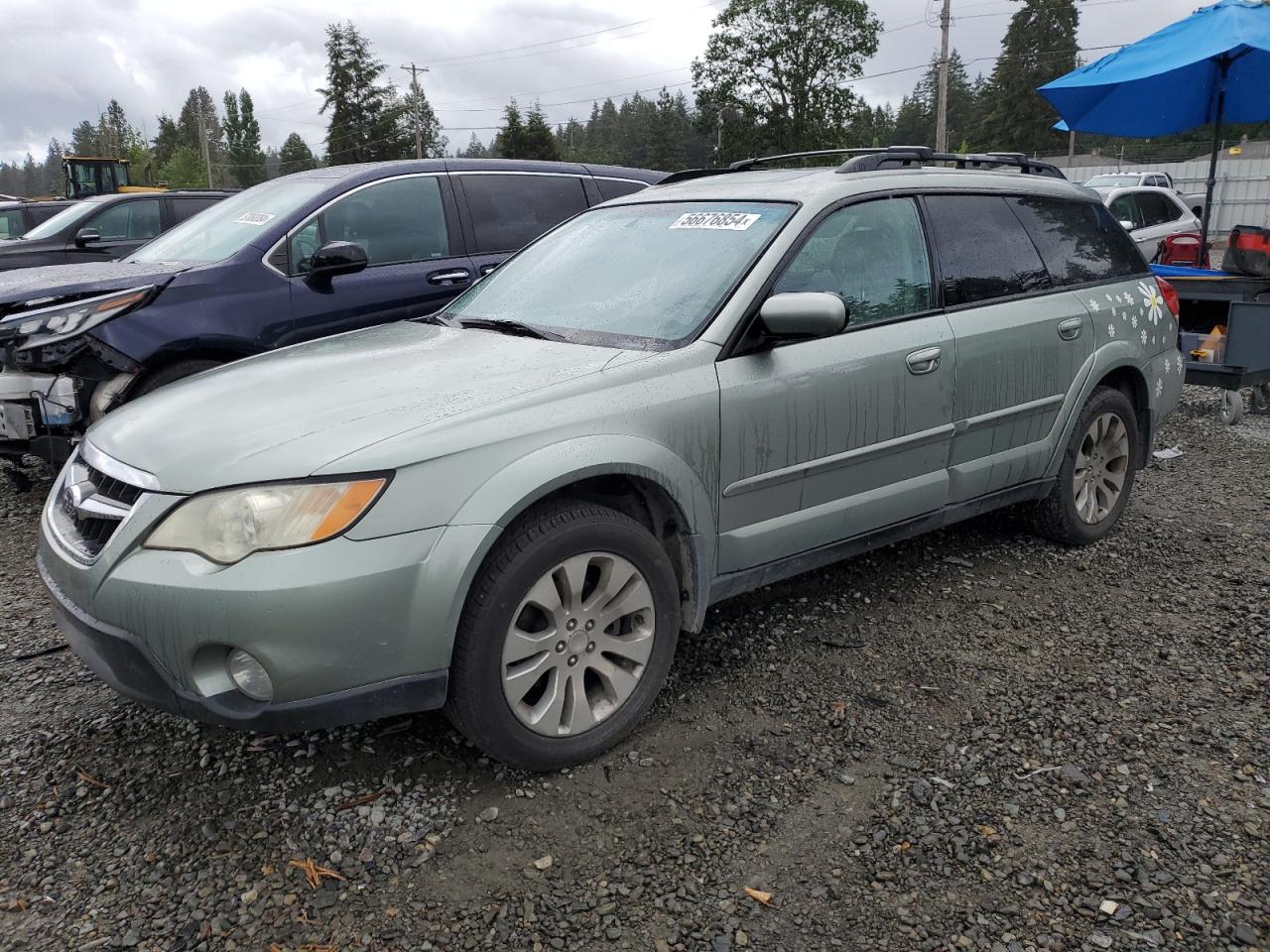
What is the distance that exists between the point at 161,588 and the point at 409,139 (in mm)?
69510

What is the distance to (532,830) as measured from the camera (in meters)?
2.54

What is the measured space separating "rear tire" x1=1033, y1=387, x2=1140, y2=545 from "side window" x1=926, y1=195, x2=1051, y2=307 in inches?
26.3

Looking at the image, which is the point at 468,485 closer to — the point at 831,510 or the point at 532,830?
the point at 532,830

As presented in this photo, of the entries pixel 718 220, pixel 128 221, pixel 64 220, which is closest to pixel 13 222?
pixel 64 220

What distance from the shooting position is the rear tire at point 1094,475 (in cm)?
432

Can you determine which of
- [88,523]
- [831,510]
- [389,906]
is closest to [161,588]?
[88,523]

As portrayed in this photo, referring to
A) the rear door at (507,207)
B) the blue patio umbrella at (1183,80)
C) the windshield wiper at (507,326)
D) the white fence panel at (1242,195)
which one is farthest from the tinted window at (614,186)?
the white fence panel at (1242,195)

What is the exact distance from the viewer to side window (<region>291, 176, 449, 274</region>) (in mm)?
5547

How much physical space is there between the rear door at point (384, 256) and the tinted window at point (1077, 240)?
3208mm

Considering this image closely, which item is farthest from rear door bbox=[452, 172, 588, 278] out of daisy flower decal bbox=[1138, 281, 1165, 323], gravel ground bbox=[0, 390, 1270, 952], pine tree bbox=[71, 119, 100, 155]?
pine tree bbox=[71, 119, 100, 155]

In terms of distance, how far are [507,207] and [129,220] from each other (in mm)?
6517

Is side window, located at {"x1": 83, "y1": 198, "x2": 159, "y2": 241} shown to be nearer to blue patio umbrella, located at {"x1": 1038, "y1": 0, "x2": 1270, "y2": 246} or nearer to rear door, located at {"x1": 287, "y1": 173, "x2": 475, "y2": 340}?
rear door, located at {"x1": 287, "y1": 173, "x2": 475, "y2": 340}

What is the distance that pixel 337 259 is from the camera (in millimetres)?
5242

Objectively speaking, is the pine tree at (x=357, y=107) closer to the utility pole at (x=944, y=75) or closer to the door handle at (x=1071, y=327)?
the utility pole at (x=944, y=75)
